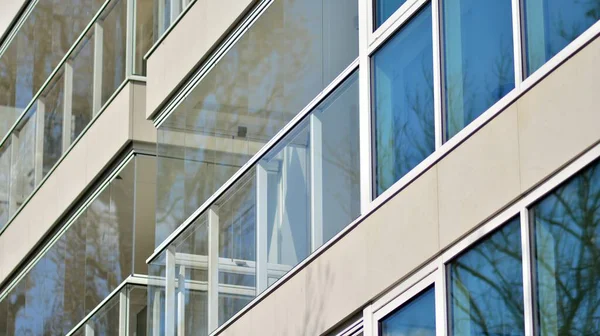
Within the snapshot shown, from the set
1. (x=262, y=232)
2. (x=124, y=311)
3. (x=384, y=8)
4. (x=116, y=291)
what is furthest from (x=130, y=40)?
(x=384, y=8)

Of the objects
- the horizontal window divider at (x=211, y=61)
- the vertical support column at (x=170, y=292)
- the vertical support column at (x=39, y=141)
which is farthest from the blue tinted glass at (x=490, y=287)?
the vertical support column at (x=39, y=141)

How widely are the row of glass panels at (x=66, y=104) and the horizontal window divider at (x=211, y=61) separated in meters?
2.36

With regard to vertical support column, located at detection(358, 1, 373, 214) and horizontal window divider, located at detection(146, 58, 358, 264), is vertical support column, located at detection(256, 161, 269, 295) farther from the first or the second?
vertical support column, located at detection(358, 1, 373, 214)

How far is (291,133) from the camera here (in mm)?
13375

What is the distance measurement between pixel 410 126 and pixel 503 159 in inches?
61.0

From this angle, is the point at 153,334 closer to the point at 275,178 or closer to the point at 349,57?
the point at 275,178

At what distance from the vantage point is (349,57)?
41.7 ft

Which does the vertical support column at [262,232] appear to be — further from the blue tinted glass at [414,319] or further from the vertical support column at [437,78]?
the vertical support column at [437,78]

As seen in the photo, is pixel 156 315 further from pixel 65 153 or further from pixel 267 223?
pixel 65 153

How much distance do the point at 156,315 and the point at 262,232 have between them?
268cm

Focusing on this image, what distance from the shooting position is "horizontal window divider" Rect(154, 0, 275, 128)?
14.7 meters

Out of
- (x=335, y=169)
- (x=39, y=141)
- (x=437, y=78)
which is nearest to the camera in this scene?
(x=437, y=78)

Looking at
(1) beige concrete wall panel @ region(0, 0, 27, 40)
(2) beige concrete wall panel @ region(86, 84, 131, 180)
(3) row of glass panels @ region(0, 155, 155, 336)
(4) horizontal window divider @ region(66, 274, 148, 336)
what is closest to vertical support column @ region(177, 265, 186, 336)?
(4) horizontal window divider @ region(66, 274, 148, 336)

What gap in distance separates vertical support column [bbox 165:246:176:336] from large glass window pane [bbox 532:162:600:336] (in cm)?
633
